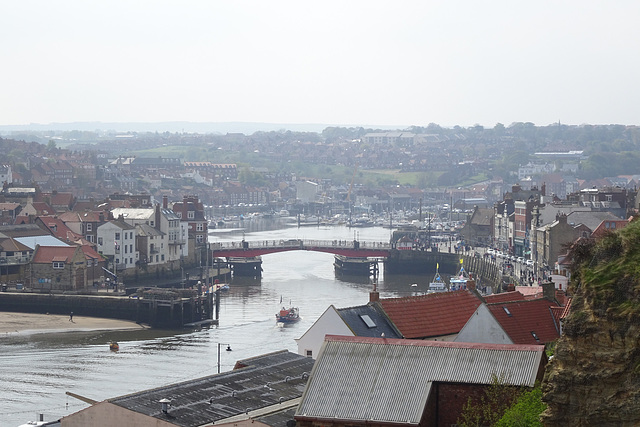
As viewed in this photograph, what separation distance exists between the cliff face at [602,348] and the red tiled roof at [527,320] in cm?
1687

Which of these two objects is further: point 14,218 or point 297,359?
point 14,218

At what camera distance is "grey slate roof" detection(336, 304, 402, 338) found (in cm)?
3250

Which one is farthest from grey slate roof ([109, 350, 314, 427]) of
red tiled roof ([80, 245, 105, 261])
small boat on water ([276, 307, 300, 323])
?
red tiled roof ([80, 245, 105, 261])

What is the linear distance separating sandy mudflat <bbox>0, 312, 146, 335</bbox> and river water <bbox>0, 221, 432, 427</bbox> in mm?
1636

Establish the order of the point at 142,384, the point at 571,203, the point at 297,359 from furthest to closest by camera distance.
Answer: the point at 571,203 < the point at 142,384 < the point at 297,359

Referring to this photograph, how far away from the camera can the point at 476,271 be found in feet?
288

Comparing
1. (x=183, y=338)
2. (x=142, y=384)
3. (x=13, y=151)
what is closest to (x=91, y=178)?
(x=13, y=151)

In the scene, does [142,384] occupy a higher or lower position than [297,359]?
lower

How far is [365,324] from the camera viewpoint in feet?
108

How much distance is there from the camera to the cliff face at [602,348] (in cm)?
1605

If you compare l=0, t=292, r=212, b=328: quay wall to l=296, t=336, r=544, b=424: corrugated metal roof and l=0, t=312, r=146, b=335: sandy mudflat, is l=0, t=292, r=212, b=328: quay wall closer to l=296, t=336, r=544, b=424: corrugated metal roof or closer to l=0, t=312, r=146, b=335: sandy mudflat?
l=0, t=312, r=146, b=335: sandy mudflat

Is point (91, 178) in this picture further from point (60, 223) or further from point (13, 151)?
point (60, 223)

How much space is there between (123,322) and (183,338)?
6.79 metres

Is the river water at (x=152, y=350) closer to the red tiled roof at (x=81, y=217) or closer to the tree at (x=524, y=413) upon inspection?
the red tiled roof at (x=81, y=217)
